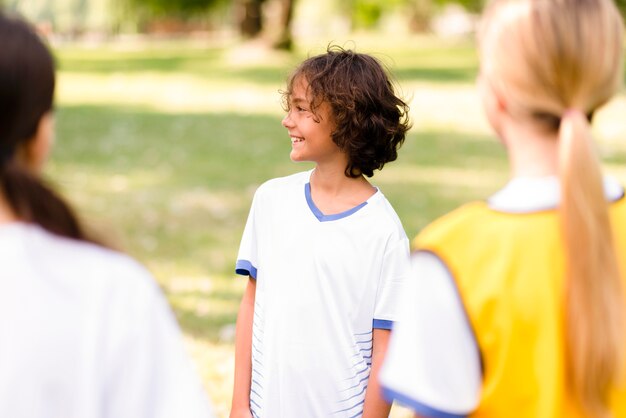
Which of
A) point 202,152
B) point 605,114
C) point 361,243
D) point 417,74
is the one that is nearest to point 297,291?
point 361,243

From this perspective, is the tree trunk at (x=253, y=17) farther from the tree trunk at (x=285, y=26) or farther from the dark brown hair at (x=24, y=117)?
the dark brown hair at (x=24, y=117)

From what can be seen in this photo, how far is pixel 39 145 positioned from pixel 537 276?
2.49 feet

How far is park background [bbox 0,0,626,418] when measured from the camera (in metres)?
5.25

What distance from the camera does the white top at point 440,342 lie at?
4.69 feet

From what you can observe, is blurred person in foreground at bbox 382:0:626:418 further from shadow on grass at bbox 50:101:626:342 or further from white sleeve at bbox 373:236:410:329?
shadow on grass at bbox 50:101:626:342

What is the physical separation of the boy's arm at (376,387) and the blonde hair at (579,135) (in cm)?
80

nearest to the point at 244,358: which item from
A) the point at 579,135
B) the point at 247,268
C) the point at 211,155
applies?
the point at 247,268

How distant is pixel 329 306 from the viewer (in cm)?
219

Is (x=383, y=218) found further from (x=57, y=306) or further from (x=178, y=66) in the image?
(x=178, y=66)

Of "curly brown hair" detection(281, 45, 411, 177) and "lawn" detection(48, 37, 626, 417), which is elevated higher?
"curly brown hair" detection(281, 45, 411, 177)

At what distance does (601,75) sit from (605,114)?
12376 millimetres

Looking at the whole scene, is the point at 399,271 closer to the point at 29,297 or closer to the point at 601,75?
the point at 601,75

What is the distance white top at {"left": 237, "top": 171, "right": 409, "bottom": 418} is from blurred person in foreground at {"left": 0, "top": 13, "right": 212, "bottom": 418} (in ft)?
2.64

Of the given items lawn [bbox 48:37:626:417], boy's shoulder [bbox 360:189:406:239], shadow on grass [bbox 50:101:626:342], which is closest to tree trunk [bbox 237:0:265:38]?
lawn [bbox 48:37:626:417]
